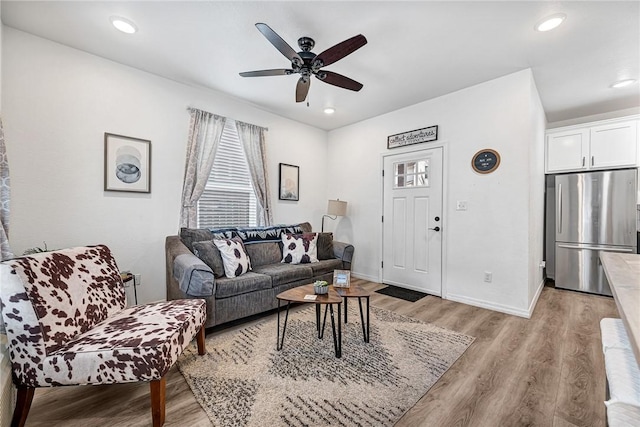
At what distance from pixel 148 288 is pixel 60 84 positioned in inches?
85.5

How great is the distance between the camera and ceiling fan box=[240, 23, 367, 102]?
1938mm

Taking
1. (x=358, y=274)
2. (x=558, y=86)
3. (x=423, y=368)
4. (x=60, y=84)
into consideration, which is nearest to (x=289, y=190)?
(x=358, y=274)

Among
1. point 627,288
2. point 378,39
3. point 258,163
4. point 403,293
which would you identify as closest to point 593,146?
point 403,293

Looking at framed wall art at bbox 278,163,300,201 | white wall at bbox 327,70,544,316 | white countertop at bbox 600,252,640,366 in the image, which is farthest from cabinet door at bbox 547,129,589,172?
framed wall art at bbox 278,163,300,201

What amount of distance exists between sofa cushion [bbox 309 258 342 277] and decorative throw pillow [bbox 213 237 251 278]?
2.72 feet

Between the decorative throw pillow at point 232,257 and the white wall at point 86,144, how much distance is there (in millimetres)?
836

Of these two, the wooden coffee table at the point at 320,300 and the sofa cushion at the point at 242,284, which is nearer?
the wooden coffee table at the point at 320,300

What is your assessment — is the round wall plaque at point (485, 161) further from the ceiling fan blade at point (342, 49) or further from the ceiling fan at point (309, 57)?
the ceiling fan blade at point (342, 49)

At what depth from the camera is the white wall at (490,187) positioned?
2.92 m

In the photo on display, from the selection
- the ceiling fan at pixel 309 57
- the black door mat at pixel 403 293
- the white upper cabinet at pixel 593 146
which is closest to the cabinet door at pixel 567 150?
the white upper cabinet at pixel 593 146

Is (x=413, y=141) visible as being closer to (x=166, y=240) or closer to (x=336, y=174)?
(x=336, y=174)

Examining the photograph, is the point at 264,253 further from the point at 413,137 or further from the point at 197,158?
the point at 413,137

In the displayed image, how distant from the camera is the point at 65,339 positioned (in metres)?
1.42

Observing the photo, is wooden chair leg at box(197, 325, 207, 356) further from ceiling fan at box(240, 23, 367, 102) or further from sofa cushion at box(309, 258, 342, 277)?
ceiling fan at box(240, 23, 367, 102)
